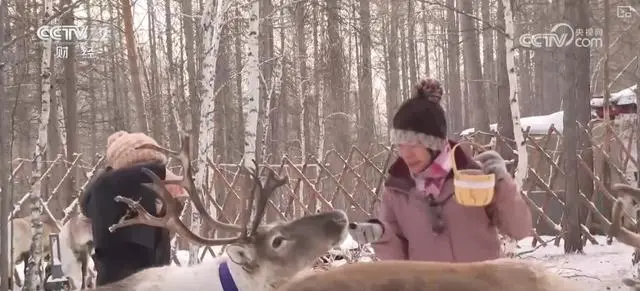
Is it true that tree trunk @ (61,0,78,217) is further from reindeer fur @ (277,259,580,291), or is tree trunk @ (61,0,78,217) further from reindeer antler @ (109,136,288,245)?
reindeer fur @ (277,259,580,291)

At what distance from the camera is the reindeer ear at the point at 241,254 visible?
9.32 ft

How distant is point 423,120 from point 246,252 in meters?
0.83

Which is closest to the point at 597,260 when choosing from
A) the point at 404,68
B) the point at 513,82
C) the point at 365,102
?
the point at 513,82

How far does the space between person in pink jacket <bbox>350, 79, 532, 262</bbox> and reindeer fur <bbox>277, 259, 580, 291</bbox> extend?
44.7 inches

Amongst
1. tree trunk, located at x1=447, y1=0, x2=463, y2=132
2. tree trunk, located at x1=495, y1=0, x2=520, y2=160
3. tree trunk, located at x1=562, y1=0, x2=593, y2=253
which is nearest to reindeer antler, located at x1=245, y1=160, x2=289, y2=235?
tree trunk, located at x1=562, y1=0, x2=593, y2=253

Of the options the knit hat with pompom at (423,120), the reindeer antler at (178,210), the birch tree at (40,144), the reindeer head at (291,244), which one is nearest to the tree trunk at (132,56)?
the birch tree at (40,144)

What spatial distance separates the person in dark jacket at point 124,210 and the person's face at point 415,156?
1032 mm

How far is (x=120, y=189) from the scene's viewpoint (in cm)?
299

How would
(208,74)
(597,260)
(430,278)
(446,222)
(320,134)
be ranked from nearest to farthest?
1. (430,278)
2. (446,222)
3. (208,74)
4. (597,260)
5. (320,134)

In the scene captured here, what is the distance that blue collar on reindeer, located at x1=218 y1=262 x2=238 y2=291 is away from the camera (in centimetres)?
282

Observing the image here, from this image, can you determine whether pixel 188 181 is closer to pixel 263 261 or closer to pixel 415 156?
pixel 263 261

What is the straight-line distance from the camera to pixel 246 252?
2.87 metres

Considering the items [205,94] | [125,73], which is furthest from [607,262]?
[125,73]

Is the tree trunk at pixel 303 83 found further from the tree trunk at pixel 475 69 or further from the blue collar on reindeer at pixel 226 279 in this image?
the blue collar on reindeer at pixel 226 279
